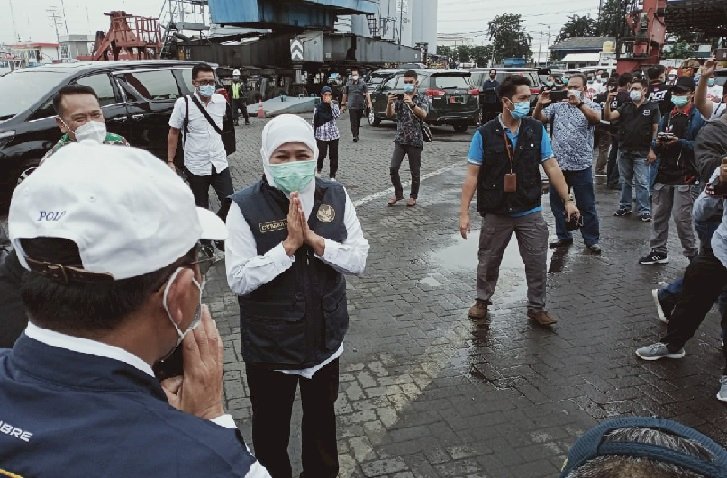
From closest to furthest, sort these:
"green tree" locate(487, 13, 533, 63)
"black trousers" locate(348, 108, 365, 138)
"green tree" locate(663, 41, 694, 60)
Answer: "black trousers" locate(348, 108, 365, 138), "green tree" locate(663, 41, 694, 60), "green tree" locate(487, 13, 533, 63)

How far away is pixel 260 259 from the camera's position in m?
2.62

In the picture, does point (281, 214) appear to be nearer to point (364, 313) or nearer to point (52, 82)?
point (364, 313)

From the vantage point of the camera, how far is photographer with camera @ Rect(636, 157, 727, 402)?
397 cm

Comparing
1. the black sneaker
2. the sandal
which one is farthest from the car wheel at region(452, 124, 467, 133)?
the black sneaker

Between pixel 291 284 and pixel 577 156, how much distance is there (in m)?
5.35

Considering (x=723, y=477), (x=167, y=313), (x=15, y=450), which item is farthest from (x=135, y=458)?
(x=723, y=477)

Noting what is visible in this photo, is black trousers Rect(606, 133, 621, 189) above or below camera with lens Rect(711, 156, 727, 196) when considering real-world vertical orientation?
below

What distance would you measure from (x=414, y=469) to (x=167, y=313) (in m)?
2.44

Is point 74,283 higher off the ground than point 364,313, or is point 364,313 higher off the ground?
point 74,283

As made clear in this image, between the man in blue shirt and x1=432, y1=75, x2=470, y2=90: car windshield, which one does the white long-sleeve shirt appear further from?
x1=432, y1=75, x2=470, y2=90: car windshield

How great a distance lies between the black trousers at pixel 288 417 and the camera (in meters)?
2.81

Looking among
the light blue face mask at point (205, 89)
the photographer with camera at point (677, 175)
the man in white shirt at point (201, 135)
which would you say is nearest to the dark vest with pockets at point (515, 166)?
the photographer with camera at point (677, 175)

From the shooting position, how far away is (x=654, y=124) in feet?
25.7

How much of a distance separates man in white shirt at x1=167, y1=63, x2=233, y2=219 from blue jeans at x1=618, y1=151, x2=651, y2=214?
554cm
